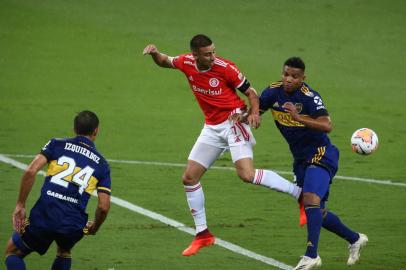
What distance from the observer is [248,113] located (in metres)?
12.8

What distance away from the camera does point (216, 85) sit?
13094 millimetres

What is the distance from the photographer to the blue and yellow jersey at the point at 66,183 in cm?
1020

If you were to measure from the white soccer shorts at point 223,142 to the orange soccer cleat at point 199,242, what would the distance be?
87cm

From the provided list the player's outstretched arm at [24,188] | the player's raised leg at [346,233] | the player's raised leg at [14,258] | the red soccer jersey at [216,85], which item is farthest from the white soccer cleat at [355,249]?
the player's outstretched arm at [24,188]

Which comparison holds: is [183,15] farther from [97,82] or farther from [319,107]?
[319,107]

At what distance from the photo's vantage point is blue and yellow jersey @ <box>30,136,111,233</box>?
10.2 metres

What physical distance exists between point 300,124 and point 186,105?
12543mm

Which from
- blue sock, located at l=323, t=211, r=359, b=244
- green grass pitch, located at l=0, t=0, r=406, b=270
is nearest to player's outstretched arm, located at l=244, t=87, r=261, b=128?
blue sock, located at l=323, t=211, r=359, b=244

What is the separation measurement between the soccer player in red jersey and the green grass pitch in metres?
0.77

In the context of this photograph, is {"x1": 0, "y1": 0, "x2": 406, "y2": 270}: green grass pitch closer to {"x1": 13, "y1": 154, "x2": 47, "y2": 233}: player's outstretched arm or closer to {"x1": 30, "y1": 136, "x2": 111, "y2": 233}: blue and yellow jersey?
{"x1": 30, "y1": 136, "x2": 111, "y2": 233}: blue and yellow jersey

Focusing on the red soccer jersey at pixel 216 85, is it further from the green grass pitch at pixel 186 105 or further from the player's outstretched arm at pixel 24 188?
the player's outstretched arm at pixel 24 188

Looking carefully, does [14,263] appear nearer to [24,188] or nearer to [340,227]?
[24,188]

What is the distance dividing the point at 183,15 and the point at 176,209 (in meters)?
17.1

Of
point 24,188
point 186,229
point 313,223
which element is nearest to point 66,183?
point 24,188
